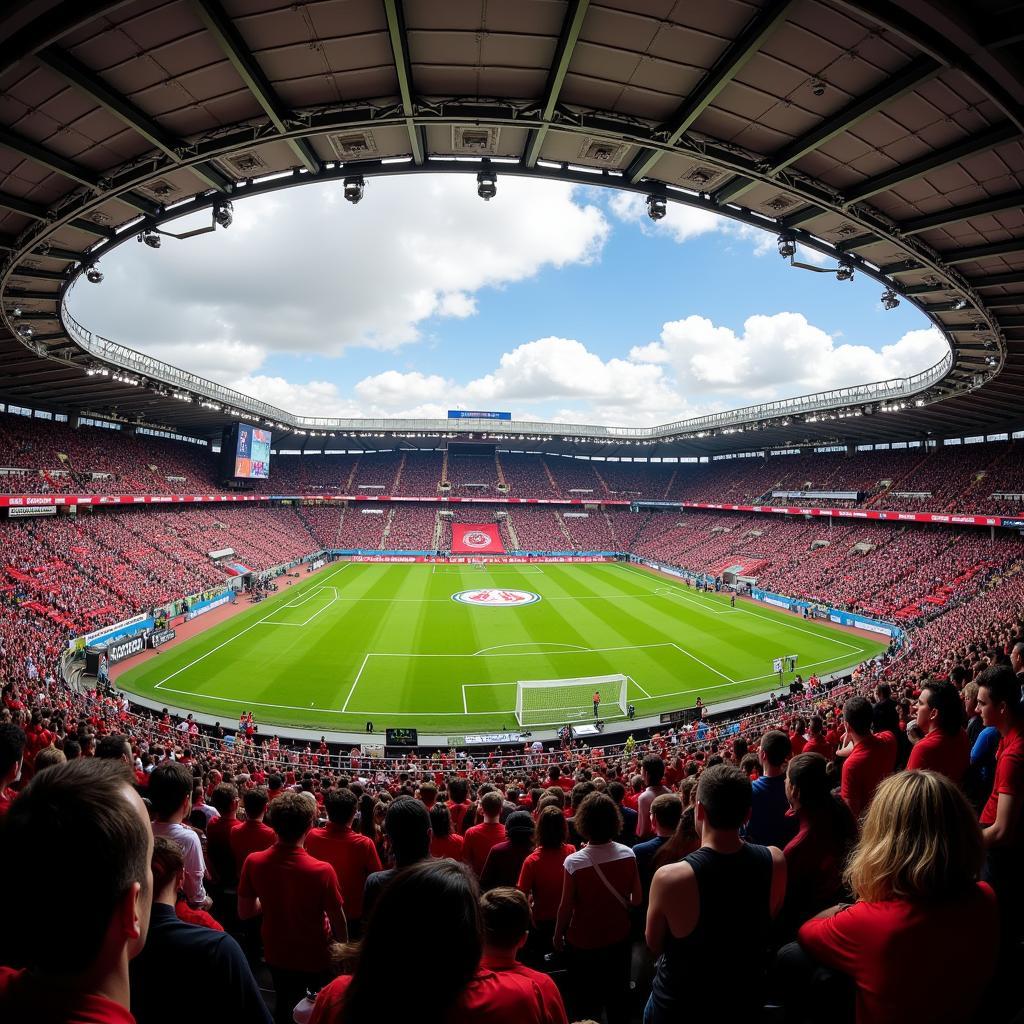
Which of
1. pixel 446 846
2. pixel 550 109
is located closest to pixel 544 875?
pixel 446 846

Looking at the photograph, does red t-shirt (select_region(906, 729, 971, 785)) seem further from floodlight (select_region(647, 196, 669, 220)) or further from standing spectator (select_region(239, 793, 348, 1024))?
floodlight (select_region(647, 196, 669, 220))

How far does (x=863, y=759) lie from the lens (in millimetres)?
5426

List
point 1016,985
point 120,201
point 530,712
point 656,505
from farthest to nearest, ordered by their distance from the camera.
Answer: point 656,505, point 530,712, point 120,201, point 1016,985

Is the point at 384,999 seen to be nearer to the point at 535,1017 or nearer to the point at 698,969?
the point at 535,1017

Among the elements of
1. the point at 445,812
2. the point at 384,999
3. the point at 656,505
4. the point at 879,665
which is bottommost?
the point at 879,665

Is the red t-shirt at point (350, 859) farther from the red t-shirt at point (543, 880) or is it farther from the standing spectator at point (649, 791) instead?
the standing spectator at point (649, 791)

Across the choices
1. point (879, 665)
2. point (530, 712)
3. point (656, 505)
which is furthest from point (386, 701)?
point (656, 505)

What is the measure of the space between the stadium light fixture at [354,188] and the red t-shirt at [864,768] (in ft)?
38.7

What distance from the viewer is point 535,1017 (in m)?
2.00

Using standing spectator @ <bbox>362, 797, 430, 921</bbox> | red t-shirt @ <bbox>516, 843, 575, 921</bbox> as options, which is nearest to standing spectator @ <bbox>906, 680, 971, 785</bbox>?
red t-shirt @ <bbox>516, 843, 575, 921</bbox>

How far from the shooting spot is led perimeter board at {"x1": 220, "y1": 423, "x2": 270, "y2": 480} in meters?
52.7

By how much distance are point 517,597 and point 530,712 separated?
21675 mm

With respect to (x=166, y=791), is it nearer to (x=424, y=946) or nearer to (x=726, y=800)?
(x=424, y=946)

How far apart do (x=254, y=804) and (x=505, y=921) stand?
4705 mm
